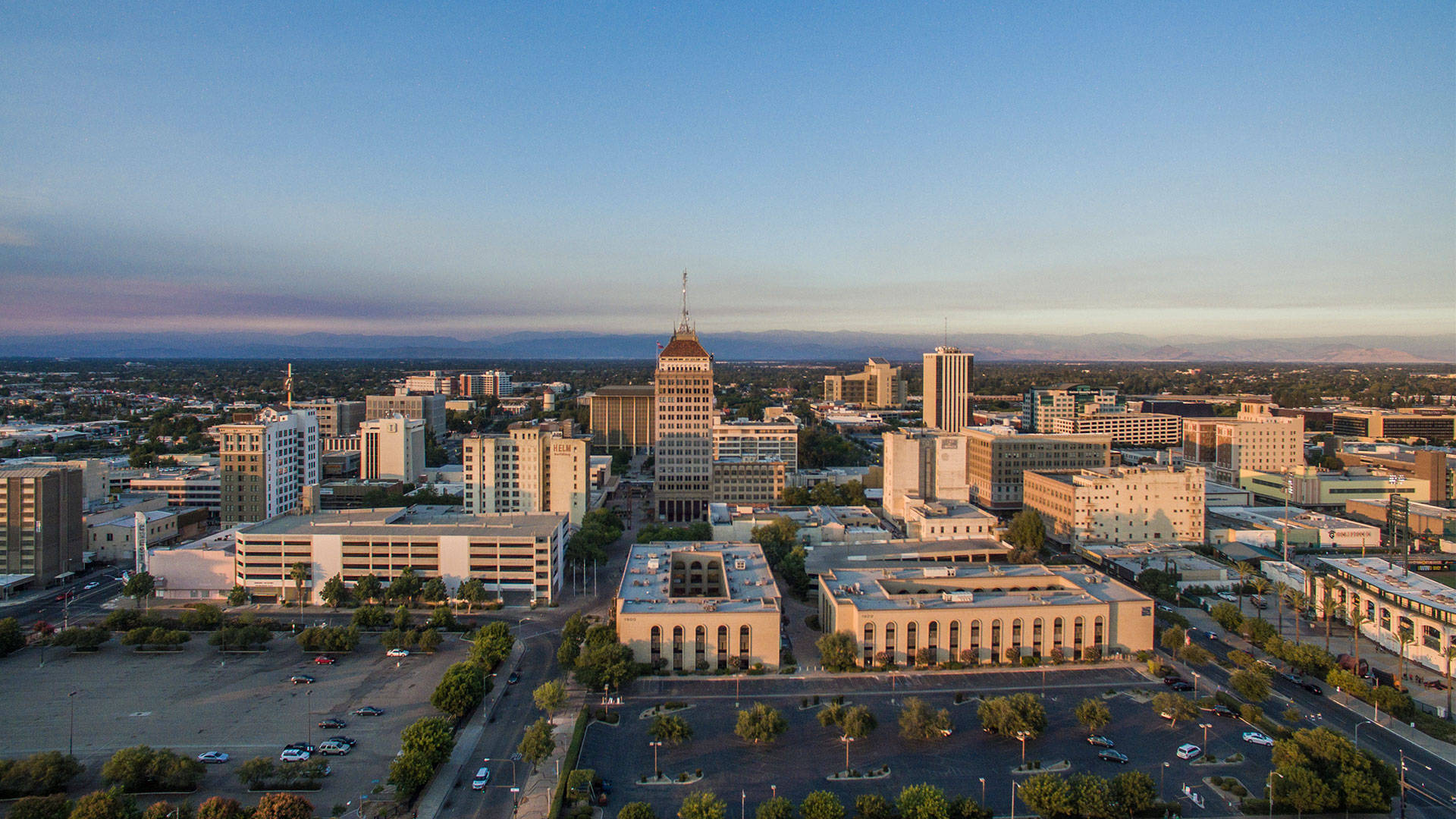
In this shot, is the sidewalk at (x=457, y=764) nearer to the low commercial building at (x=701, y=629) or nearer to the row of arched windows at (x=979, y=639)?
the low commercial building at (x=701, y=629)

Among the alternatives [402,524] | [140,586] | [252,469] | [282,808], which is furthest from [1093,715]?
[252,469]

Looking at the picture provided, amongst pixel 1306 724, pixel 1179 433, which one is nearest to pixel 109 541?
pixel 1306 724

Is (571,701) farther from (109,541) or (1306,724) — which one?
(109,541)

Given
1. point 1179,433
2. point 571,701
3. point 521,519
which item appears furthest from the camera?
point 1179,433

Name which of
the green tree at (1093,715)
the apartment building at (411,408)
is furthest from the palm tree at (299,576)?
the apartment building at (411,408)

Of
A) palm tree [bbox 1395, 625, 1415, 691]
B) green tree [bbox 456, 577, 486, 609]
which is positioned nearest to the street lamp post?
palm tree [bbox 1395, 625, 1415, 691]

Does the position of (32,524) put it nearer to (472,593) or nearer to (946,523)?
(472,593)

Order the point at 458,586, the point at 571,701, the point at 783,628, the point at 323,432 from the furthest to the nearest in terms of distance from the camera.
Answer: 1. the point at 323,432
2. the point at 458,586
3. the point at 783,628
4. the point at 571,701
